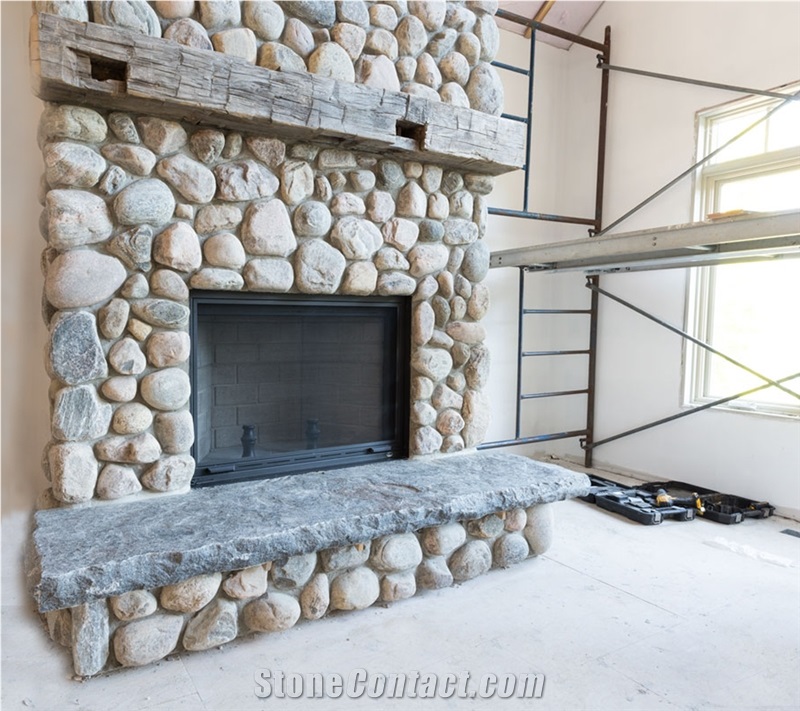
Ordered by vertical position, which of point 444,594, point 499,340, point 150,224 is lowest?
point 444,594

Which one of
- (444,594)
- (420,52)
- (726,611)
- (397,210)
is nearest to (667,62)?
(420,52)

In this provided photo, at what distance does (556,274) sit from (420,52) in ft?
6.87

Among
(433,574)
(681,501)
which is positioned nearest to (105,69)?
(433,574)

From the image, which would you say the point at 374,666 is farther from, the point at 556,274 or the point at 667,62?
the point at 667,62

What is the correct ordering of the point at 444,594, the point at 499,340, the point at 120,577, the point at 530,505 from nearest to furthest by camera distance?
the point at 120,577
the point at 444,594
the point at 530,505
the point at 499,340

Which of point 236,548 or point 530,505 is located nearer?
point 236,548

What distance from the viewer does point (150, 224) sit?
6.53ft

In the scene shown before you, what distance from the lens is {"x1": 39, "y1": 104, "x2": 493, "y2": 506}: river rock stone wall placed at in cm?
189

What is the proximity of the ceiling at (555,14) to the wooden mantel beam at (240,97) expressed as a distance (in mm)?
1557

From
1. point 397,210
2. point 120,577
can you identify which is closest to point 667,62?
point 397,210

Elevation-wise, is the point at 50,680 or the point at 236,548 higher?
the point at 236,548

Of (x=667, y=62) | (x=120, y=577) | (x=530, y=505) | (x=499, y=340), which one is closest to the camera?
(x=120, y=577)

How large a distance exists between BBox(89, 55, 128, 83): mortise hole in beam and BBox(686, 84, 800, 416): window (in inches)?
110

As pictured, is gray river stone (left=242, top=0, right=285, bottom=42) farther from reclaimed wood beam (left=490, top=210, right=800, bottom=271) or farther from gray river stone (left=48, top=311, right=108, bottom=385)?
reclaimed wood beam (left=490, top=210, right=800, bottom=271)
